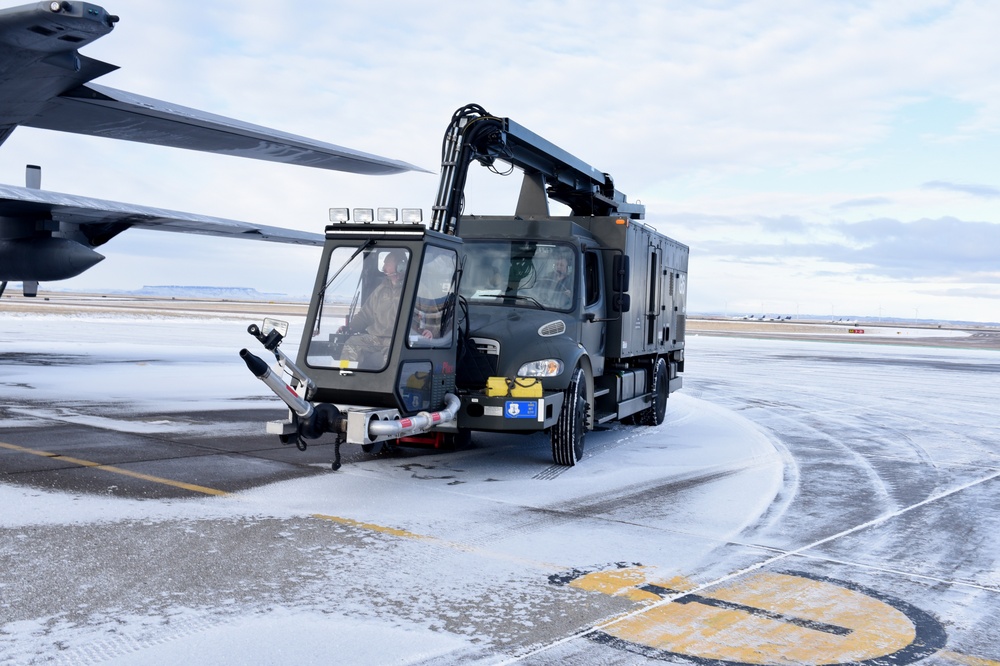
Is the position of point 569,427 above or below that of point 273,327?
below

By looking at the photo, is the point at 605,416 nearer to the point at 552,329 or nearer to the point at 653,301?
the point at 552,329

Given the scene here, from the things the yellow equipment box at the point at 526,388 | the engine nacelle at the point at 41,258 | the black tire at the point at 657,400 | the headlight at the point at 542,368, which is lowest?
the black tire at the point at 657,400

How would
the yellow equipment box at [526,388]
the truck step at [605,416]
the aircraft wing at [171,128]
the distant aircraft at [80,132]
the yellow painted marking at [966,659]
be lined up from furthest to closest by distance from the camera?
the aircraft wing at [171,128]
the truck step at [605,416]
the yellow equipment box at [526,388]
the distant aircraft at [80,132]
the yellow painted marking at [966,659]

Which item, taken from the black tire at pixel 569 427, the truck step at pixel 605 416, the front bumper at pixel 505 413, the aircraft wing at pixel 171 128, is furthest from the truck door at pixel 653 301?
the aircraft wing at pixel 171 128

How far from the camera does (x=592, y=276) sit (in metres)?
10.5

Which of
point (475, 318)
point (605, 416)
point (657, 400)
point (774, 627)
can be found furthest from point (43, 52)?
point (657, 400)

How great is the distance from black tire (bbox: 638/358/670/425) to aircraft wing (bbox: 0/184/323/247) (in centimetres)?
1376

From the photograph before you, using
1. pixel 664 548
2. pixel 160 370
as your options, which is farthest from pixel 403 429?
pixel 160 370

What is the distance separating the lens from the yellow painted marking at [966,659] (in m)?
4.17

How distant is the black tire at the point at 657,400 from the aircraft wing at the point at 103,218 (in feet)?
45.1

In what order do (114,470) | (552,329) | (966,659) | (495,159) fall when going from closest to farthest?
1. (966,659)
2. (114,470)
3. (552,329)
4. (495,159)

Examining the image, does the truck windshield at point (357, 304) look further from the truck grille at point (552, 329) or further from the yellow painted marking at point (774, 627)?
the yellow painted marking at point (774, 627)

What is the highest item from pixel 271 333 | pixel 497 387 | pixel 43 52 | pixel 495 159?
pixel 43 52

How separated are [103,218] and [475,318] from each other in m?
15.7
